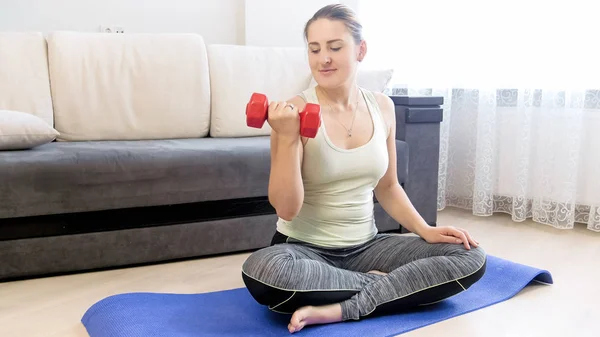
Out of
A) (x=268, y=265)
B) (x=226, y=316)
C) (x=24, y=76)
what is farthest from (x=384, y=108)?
(x=24, y=76)

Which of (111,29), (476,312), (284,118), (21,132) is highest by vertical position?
(111,29)

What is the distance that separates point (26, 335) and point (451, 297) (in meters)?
1.17

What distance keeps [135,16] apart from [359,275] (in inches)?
82.0

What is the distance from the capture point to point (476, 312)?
1569 mm

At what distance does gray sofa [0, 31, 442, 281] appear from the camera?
1827 millimetres

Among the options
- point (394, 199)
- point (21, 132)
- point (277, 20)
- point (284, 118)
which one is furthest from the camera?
point (277, 20)

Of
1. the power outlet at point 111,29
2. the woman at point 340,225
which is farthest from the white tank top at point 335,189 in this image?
the power outlet at point 111,29

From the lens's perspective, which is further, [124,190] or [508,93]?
[508,93]

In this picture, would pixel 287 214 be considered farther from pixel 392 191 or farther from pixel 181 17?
pixel 181 17

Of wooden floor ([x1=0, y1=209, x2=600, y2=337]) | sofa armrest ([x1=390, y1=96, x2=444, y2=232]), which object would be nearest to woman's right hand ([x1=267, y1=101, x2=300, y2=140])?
wooden floor ([x1=0, y1=209, x2=600, y2=337])

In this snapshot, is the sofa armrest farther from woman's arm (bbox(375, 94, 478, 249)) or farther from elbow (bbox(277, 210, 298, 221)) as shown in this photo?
elbow (bbox(277, 210, 298, 221))

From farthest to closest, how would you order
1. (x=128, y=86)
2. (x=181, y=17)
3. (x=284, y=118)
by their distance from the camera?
(x=181, y=17) → (x=128, y=86) → (x=284, y=118)

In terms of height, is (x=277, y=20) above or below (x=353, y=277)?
above

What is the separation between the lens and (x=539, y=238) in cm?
237
